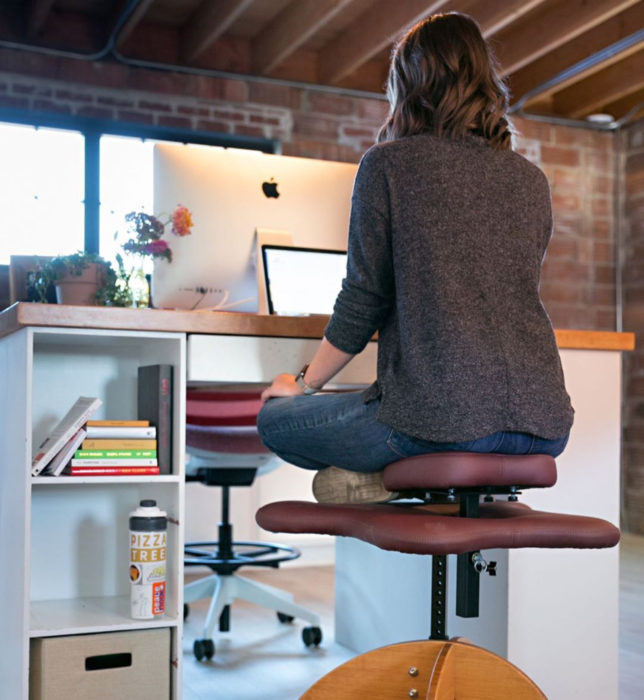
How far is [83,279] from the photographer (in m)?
2.04

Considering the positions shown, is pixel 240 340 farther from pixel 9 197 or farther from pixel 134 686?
pixel 9 197

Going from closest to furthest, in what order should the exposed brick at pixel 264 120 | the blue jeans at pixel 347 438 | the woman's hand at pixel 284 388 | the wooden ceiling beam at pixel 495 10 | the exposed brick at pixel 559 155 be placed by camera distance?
1. the blue jeans at pixel 347 438
2. the woman's hand at pixel 284 388
3. the wooden ceiling beam at pixel 495 10
4. the exposed brick at pixel 264 120
5. the exposed brick at pixel 559 155

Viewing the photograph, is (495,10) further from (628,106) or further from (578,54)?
(628,106)

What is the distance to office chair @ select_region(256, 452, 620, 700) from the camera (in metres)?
1.35

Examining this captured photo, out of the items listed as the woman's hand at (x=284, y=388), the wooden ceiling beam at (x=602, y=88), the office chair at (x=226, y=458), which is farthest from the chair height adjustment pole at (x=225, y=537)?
the wooden ceiling beam at (x=602, y=88)

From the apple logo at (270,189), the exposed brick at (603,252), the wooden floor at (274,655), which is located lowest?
the wooden floor at (274,655)

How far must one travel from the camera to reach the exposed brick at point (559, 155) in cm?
573

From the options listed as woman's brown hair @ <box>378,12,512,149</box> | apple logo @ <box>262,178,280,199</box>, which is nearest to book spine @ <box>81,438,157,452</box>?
woman's brown hair @ <box>378,12,512,149</box>

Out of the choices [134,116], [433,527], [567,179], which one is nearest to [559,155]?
[567,179]

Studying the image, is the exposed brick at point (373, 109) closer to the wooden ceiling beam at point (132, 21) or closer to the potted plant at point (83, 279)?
the wooden ceiling beam at point (132, 21)

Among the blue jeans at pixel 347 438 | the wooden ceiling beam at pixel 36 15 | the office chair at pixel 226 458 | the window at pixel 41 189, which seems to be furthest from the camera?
the window at pixel 41 189

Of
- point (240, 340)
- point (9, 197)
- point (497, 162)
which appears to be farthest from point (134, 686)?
point (9, 197)

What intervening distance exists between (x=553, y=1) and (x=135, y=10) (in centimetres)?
195

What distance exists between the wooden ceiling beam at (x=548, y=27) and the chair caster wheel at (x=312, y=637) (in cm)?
278
